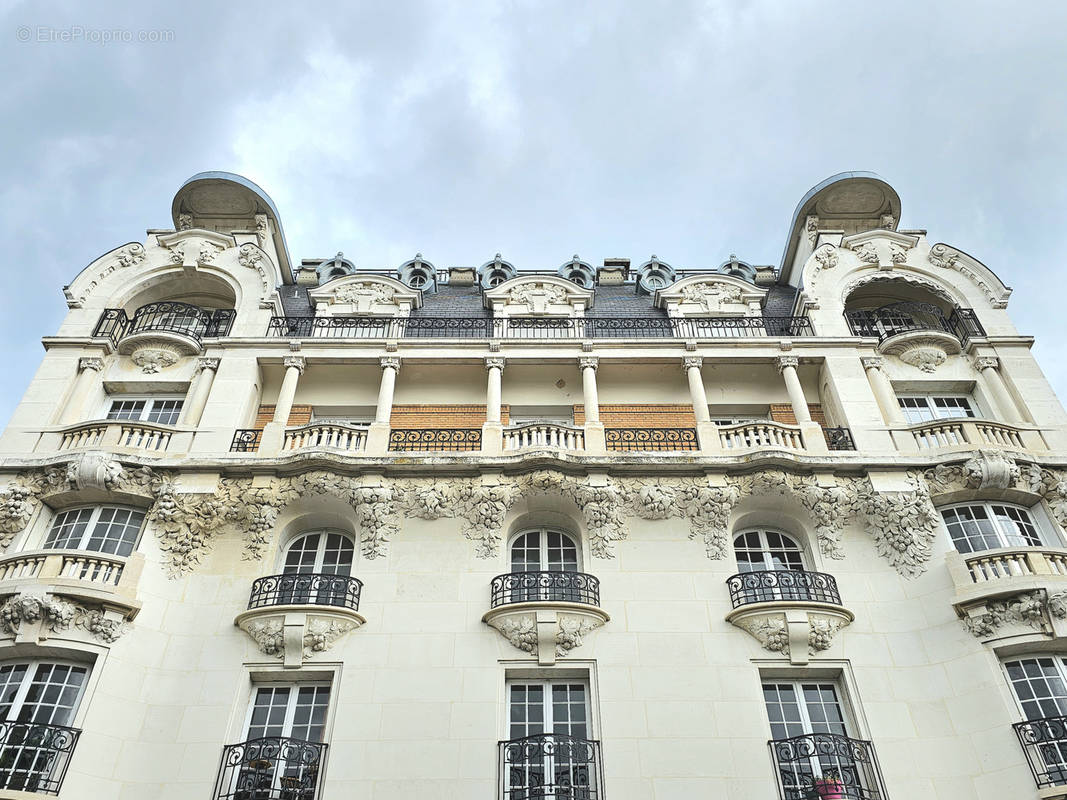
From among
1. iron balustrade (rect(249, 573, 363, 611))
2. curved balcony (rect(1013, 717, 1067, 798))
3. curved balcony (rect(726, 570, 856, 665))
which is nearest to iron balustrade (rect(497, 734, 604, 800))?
curved balcony (rect(726, 570, 856, 665))

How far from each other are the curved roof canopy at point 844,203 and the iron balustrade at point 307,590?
14802 mm

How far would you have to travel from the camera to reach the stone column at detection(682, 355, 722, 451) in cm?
1590

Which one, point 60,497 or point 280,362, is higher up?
point 280,362

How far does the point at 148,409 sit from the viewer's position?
17.6 meters

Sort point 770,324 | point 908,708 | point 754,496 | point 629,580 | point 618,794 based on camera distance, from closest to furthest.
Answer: point 618,794
point 908,708
point 629,580
point 754,496
point 770,324

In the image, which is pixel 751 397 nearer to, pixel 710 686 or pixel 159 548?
pixel 710 686

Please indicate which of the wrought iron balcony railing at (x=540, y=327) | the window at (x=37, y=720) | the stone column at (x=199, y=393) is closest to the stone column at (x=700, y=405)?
the wrought iron balcony railing at (x=540, y=327)

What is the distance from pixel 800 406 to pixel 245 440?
11.5 meters

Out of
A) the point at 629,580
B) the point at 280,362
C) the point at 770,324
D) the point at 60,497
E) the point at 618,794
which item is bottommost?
the point at 618,794

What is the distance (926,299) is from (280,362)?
15.8 meters

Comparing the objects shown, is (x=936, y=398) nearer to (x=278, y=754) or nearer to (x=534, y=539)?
(x=534, y=539)

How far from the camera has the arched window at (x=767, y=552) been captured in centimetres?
1492

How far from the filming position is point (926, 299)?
787 inches

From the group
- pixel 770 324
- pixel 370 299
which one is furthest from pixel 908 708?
pixel 370 299
